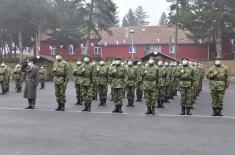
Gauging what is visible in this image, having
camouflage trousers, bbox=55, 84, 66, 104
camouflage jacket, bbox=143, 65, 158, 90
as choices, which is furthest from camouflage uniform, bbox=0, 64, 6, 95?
camouflage jacket, bbox=143, 65, 158, 90

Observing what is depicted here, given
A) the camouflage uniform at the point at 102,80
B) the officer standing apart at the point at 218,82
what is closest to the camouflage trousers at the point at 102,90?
the camouflage uniform at the point at 102,80

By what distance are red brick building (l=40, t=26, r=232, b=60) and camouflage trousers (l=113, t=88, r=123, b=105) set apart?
4874 centimetres

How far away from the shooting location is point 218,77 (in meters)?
16.3

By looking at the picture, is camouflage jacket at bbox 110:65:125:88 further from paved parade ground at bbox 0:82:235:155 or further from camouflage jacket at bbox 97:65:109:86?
camouflage jacket at bbox 97:65:109:86

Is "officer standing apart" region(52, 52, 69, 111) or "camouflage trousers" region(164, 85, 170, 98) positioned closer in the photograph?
"officer standing apart" region(52, 52, 69, 111)

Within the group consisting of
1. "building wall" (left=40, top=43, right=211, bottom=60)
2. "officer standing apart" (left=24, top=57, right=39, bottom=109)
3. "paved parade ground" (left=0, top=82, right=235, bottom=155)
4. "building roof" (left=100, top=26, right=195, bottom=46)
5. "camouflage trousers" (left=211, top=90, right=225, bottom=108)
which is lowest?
"paved parade ground" (left=0, top=82, right=235, bottom=155)

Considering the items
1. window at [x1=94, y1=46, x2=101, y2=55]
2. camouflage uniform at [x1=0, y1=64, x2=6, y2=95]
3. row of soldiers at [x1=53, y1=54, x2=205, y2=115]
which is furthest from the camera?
window at [x1=94, y1=46, x2=101, y2=55]

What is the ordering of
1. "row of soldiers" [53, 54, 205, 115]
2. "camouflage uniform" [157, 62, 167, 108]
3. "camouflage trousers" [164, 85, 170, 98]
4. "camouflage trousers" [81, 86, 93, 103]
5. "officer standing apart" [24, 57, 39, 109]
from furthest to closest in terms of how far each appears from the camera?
"camouflage trousers" [164, 85, 170, 98], "camouflage uniform" [157, 62, 167, 108], "officer standing apart" [24, 57, 39, 109], "camouflage trousers" [81, 86, 93, 103], "row of soldiers" [53, 54, 205, 115]

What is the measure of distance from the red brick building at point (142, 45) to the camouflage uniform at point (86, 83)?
48435mm

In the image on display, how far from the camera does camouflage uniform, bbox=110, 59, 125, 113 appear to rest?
17438mm

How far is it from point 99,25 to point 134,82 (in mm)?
42114

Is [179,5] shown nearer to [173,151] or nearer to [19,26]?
[19,26]

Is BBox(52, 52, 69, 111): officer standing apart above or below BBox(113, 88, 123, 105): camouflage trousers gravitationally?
above

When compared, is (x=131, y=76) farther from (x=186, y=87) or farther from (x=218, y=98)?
(x=218, y=98)
